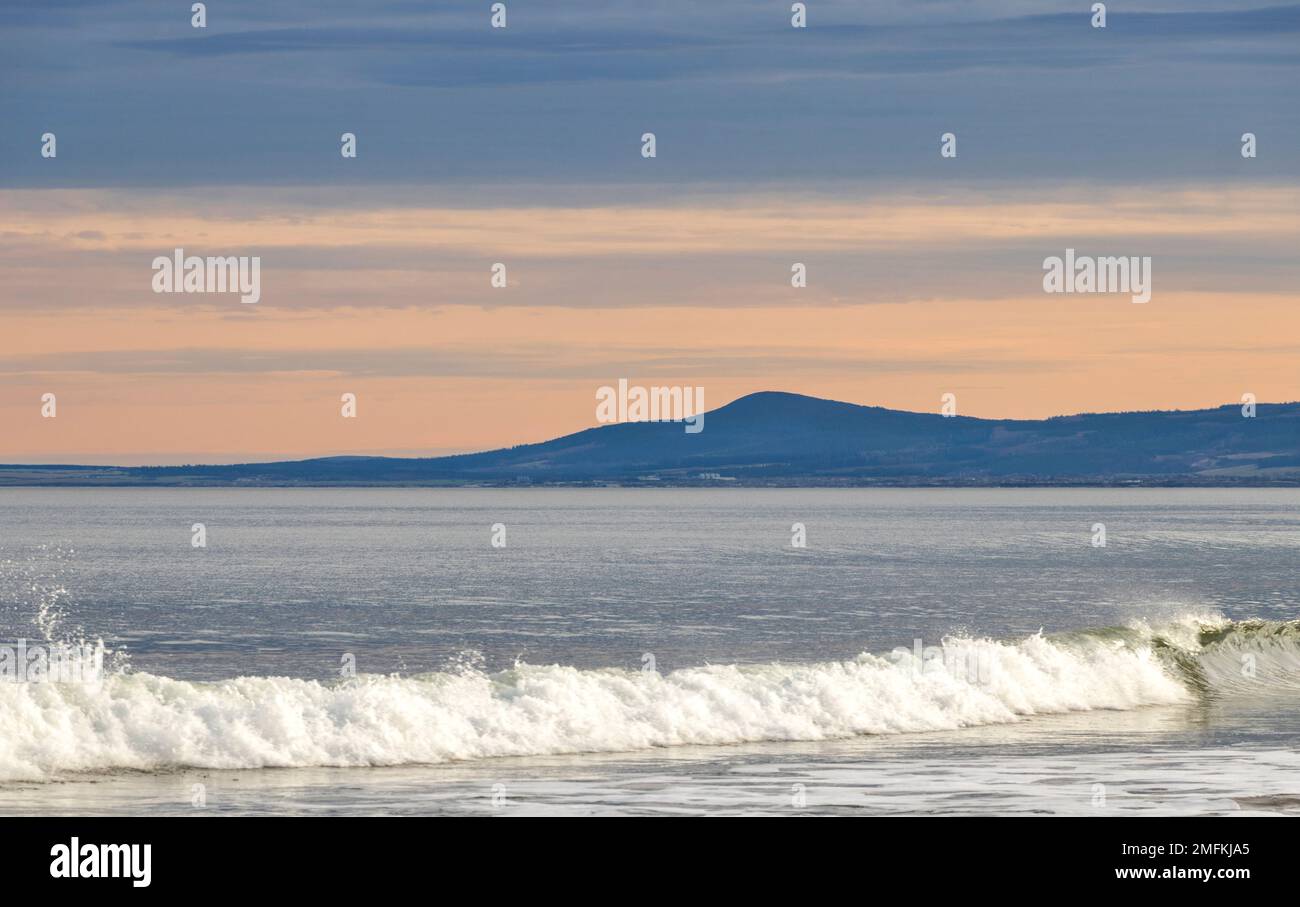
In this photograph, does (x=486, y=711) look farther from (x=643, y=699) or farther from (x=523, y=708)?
(x=643, y=699)

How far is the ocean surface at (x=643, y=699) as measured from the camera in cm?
2330

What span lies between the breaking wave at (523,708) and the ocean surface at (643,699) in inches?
2.0

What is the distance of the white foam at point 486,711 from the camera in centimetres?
2578

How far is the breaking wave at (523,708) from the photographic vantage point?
84.7 ft

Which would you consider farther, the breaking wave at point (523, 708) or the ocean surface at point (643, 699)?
the breaking wave at point (523, 708)

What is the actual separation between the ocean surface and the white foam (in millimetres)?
54

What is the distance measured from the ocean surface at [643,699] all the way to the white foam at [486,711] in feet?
0.18

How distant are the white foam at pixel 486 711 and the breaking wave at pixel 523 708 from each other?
3 centimetres

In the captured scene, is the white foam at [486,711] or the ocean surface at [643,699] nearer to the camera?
the ocean surface at [643,699]

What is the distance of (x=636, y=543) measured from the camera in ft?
441
